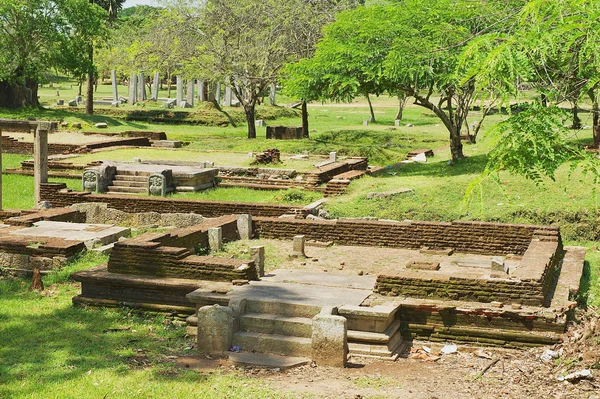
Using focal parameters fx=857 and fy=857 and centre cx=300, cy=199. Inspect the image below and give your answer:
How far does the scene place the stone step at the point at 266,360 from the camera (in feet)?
30.1

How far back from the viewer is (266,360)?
9336 millimetres

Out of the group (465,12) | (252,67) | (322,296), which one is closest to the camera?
(322,296)

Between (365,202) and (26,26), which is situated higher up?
(26,26)

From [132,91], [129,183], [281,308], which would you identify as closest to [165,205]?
[129,183]

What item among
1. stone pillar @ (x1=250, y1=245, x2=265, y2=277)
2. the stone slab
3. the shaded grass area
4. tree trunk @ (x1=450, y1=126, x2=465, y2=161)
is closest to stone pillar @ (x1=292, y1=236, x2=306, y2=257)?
stone pillar @ (x1=250, y1=245, x2=265, y2=277)

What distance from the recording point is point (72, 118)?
39.2 metres

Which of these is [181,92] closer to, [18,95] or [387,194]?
[18,95]

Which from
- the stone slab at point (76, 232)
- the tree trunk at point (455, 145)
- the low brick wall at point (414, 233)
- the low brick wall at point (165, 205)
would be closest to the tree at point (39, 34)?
the low brick wall at point (165, 205)

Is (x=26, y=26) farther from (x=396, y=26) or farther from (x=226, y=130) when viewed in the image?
(x=396, y=26)

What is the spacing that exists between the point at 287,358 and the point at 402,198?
32.9 feet

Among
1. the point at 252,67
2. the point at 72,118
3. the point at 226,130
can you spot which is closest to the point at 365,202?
the point at 252,67

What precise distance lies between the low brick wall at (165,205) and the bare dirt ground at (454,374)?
823cm

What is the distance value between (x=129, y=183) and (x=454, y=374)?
564 inches

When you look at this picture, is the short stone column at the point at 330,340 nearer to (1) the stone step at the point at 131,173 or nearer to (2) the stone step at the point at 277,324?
(2) the stone step at the point at 277,324
